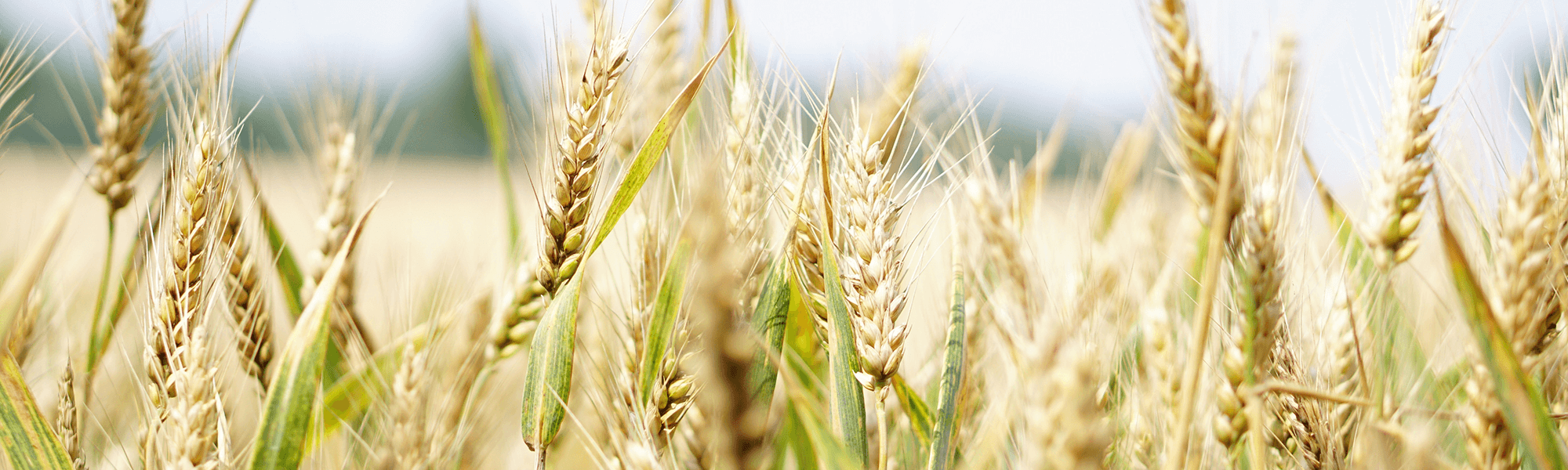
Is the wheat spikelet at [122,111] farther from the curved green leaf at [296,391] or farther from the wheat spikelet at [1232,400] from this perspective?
the wheat spikelet at [1232,400]

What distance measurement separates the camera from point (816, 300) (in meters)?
0.78

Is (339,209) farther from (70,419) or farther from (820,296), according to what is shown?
(820,296)

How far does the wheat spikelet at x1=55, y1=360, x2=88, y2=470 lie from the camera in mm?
770

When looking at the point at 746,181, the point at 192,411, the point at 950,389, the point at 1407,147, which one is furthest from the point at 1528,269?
the point at 192,411

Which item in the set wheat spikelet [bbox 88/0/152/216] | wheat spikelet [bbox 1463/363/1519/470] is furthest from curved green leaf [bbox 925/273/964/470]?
wheat spikelet [bbox 88/0/152/216]

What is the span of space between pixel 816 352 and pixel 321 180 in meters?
0.89

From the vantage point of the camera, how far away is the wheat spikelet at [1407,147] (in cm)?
70

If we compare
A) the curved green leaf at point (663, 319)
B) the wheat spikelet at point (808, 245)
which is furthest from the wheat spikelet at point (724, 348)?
the wheat spikelet at point (808, 245)

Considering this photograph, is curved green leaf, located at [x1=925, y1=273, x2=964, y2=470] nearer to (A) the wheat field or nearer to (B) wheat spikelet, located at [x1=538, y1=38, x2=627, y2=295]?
(A) the wheat field

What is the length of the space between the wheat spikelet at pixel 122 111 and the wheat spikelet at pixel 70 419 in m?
0.26

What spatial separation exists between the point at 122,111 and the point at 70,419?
0.42 metres

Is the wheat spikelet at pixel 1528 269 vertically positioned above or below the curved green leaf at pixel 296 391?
below

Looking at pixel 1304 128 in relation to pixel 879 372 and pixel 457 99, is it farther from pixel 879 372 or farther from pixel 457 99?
pixel 457 99

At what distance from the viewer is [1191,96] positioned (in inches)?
24.3
